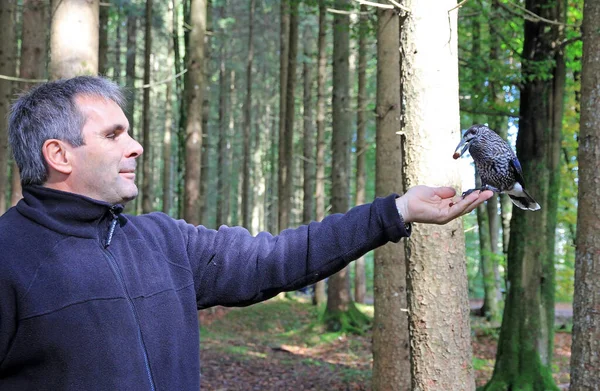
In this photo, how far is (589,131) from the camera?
5.57m

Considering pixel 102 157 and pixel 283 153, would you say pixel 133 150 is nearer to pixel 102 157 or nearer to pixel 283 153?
pixel 102 157

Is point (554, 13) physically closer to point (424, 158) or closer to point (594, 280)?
point (594, 280)

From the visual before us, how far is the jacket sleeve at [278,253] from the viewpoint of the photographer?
2408 millimetres

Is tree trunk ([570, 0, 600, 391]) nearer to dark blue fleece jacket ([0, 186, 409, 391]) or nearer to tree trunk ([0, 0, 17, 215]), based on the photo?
dark blue fleece jacket ([0, 186, 409, 391])

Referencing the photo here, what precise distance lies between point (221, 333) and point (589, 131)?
36.5 ft

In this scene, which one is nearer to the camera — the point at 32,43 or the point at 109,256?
the point at 109,256

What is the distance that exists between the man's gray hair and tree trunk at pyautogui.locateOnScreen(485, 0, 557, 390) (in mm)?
7532

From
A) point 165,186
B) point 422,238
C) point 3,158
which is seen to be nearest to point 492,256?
point 165,186

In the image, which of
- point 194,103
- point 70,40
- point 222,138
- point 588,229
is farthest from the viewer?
point 222,138

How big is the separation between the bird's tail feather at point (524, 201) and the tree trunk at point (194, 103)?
941 centimetres

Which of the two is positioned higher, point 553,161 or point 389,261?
point 553,161

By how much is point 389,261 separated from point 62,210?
18.4ft

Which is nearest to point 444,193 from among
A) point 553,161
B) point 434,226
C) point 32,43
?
point 434,226

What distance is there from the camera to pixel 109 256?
2158 mm
